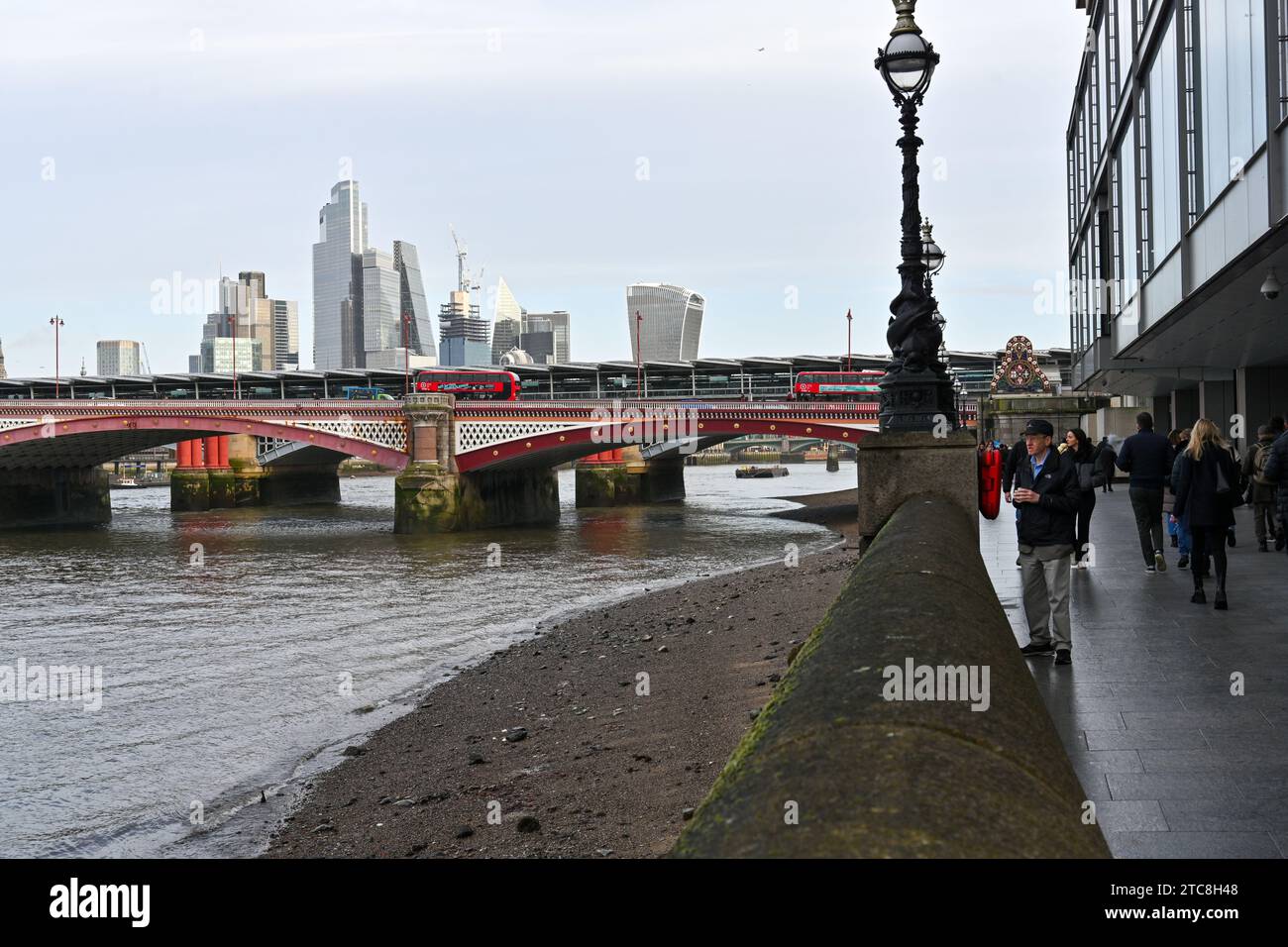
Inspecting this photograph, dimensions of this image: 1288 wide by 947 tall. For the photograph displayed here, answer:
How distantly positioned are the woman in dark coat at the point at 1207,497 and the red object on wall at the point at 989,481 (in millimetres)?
2832

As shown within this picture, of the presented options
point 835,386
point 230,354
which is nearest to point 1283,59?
point 835,386

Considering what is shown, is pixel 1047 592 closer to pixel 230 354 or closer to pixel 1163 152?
pixel 1163 152

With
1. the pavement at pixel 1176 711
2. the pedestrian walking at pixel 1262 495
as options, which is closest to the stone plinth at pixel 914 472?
the pavement at pixel 1176 711

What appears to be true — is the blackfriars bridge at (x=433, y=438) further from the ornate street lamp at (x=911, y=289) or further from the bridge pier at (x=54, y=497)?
the ornate street lamp at (x=911, y=289)

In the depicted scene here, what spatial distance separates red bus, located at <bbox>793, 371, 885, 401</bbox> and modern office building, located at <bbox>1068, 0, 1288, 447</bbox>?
20288 millimetres

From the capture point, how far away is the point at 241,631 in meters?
20.4

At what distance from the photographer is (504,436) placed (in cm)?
4650

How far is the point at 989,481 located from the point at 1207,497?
9.60ft

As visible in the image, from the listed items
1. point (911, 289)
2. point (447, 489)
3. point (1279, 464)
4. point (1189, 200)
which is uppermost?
point (1189, 200)

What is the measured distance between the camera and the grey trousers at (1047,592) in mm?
7840

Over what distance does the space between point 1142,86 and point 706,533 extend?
21094 mm
